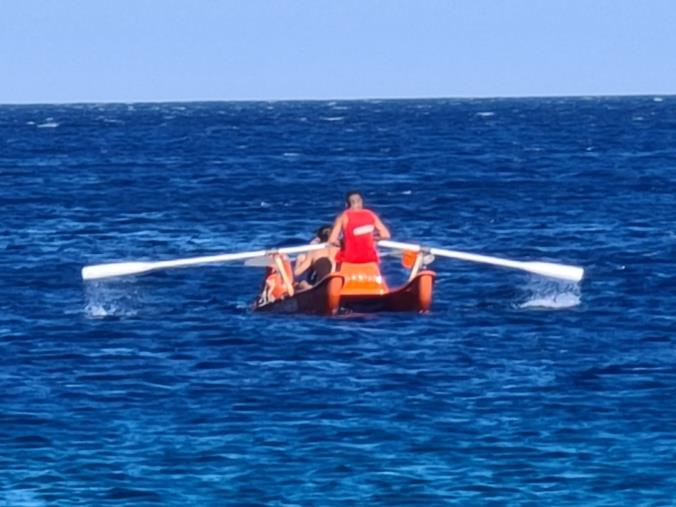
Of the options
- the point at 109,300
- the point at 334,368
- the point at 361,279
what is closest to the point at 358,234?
the point at 361,279

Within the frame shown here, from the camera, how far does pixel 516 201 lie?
52.8 m

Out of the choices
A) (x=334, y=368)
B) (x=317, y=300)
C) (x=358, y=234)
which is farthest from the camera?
(x=317, y=300)

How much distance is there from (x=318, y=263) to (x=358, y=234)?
3.46 ft

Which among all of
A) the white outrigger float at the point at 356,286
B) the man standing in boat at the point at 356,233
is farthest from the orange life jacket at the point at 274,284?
the man standing in boat at the point at 356,233

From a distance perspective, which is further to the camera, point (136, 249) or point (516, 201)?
point (516, 201)

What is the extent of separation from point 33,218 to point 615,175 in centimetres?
2232

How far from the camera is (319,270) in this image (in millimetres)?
27375

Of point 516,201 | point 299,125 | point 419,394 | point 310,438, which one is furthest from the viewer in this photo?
point 299,125

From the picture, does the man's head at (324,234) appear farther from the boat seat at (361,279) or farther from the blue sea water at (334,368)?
the blue sea water at (334,368)

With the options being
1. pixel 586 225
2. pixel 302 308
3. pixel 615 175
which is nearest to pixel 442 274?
pixel 302 308

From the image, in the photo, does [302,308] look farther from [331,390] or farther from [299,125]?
[299,125]

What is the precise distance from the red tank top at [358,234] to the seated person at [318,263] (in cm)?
38

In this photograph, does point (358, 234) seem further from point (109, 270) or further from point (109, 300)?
point (109, 300)

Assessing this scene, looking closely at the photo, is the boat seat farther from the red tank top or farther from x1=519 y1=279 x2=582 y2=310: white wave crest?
x1=519 y1=279 x2=582 y2=310: white wave crest
